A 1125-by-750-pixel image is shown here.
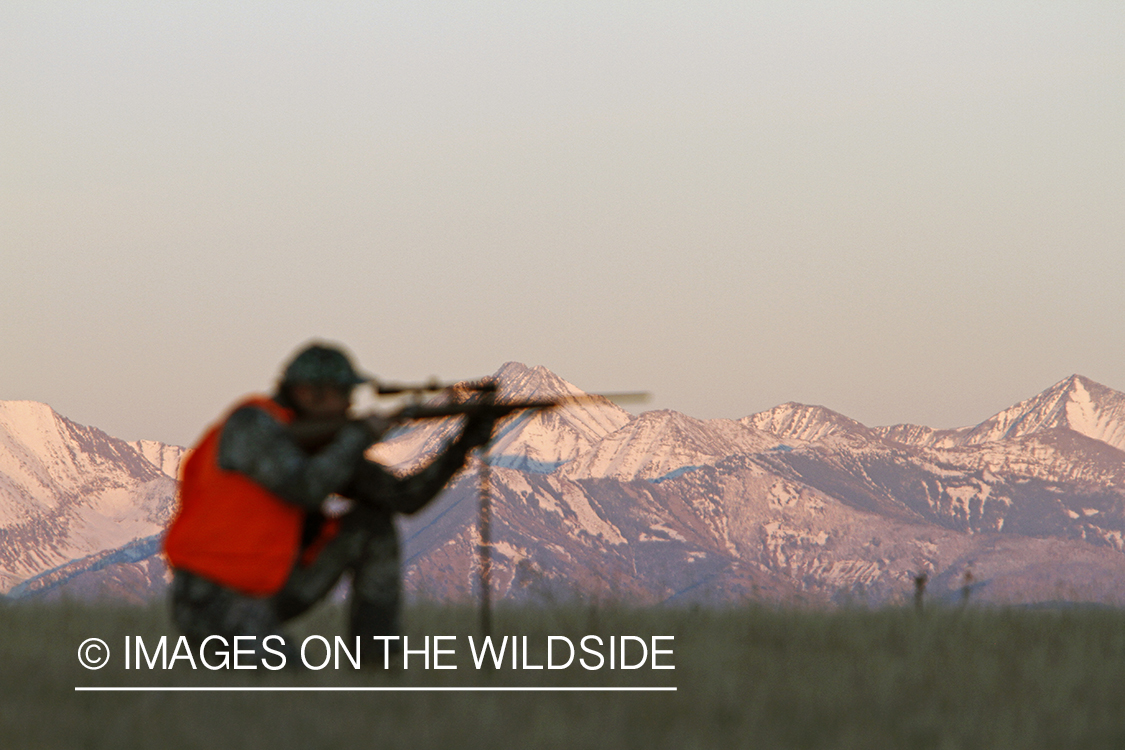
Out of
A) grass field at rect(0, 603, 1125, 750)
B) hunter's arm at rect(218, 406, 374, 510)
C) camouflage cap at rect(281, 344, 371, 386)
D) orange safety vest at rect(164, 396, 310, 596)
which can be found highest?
camouflage cap at rect(281, 344, 371, 386)

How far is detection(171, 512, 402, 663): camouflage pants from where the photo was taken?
7.90m

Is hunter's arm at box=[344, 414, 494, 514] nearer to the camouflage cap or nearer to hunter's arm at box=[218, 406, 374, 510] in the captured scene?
hunter's arm at box=[218, 406, 374, 510]

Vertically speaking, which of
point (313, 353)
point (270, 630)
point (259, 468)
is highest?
point (313, 353)

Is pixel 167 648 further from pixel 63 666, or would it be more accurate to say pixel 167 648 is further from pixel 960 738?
pixel 960 738

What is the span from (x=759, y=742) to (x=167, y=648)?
449cm

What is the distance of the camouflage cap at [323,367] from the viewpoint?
7.91 metres

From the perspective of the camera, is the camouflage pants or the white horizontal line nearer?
the white horizontal line

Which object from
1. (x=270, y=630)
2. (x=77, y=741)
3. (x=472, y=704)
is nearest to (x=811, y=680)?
(x=472, y=704)

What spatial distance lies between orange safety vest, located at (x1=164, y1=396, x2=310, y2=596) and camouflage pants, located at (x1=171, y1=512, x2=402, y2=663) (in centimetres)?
11

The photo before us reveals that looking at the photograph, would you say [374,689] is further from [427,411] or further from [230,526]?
[427,411]

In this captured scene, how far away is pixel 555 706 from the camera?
7.38m

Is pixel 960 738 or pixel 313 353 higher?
pixel 313 353

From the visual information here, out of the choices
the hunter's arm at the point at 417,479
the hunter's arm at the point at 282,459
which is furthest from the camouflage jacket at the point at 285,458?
the hunter's arm at the point at 417,479

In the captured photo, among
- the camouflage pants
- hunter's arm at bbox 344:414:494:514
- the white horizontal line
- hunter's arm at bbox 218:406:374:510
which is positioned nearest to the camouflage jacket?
hunter's arm at bbox 218:406:374:510
